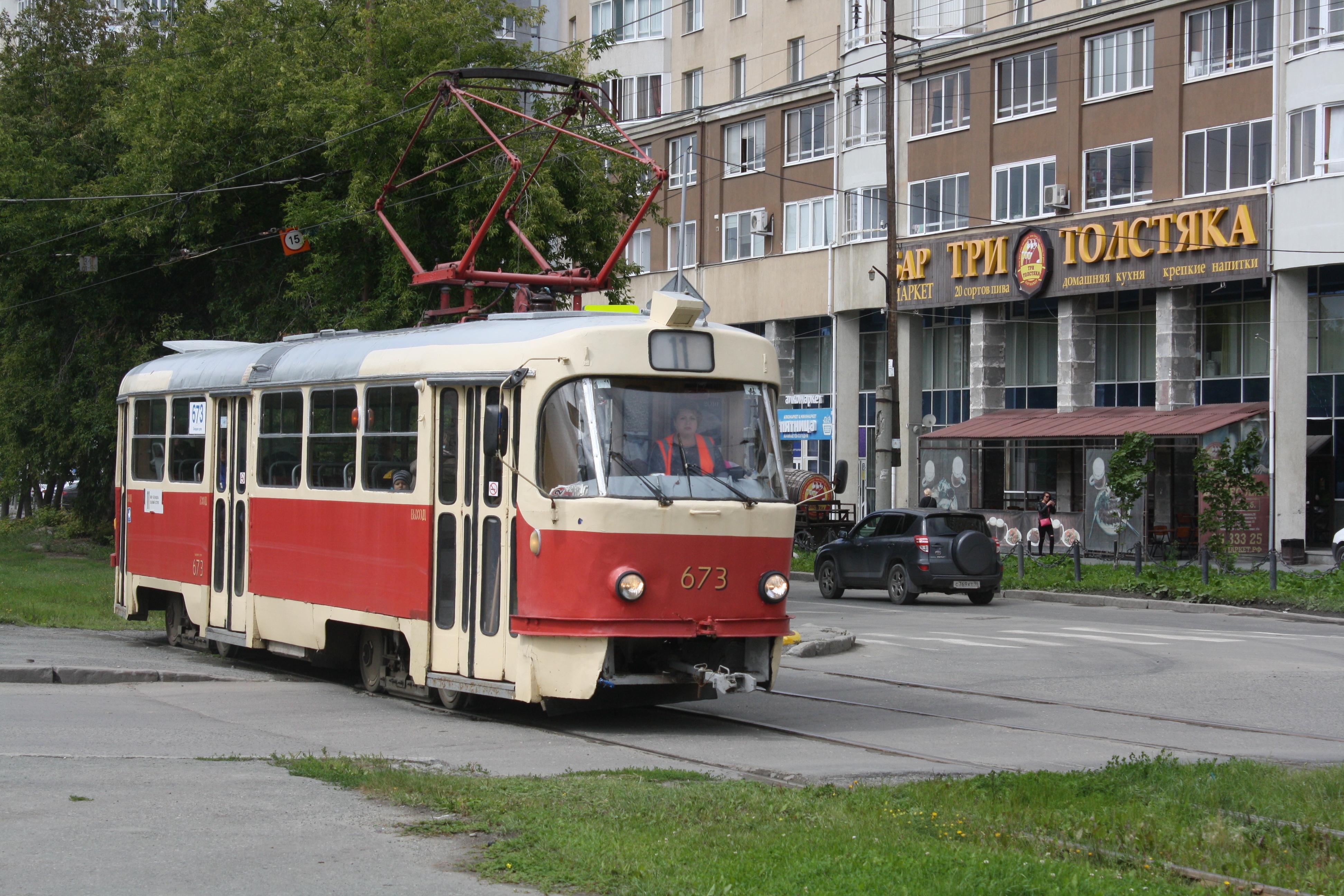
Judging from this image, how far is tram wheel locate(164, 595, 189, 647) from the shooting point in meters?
17.4

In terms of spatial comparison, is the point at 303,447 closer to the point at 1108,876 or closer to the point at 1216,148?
the point at 1108,876

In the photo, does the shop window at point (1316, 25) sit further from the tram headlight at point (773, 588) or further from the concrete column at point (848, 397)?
the tram headlight at point (773, 588)

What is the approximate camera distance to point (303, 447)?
14.6m

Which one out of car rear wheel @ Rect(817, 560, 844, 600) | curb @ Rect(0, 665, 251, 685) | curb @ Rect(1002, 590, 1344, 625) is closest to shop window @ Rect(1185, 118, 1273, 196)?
curb @ Rect(1002, 590, 1344, 625)

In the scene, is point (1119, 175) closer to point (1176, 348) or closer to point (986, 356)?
point (1176, 348)

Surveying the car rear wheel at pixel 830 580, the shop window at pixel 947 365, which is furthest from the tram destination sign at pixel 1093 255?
the car rear wheel at pixel 830 580

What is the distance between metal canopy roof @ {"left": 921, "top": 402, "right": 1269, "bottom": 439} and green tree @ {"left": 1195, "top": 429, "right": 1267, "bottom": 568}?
6202 mm

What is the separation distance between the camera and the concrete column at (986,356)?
4466 cm

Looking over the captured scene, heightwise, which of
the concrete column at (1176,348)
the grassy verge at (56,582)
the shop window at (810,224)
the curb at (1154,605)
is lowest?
the curb at (1154,605)

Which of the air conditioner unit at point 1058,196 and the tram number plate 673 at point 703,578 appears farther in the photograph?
the air conditioner unit at point 1058,196

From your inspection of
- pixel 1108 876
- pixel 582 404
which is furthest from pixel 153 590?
pixel 1108 876

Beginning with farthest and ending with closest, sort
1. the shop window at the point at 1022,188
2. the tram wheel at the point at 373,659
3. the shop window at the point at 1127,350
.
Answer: the shop window at the point at 1022,188 < the shop window at the point at 1127,350 < the tram wheel at the point at 373,659

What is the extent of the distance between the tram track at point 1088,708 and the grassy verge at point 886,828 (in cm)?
272

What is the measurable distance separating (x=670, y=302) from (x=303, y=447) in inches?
177
